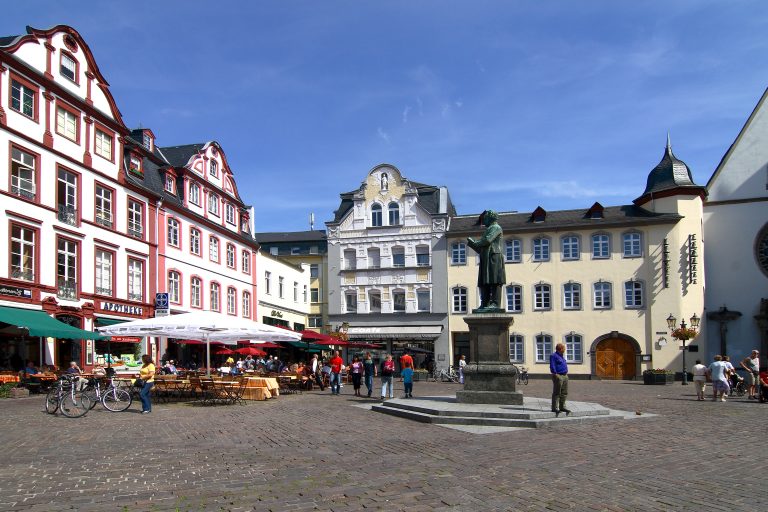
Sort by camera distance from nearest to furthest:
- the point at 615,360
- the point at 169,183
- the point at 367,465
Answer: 1. the point at 367,465
2. the point at 169,183
3. the point at 615,360

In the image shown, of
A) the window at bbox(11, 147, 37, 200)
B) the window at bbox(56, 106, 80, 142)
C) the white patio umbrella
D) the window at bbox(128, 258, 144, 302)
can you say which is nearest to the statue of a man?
the white patio umbrella

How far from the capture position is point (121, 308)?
3212 cm

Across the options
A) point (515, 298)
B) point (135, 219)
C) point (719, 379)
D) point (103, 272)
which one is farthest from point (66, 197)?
point (515, 298)

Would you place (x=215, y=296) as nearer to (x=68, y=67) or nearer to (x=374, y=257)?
(x=374, y=257)

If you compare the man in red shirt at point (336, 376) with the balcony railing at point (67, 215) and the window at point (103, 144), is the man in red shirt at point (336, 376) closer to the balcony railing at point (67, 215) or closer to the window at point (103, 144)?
the balcony railing at point (67, 215)

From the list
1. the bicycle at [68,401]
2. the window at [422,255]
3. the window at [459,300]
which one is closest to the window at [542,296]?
the window at [459,300]

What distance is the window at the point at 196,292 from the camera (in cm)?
3924

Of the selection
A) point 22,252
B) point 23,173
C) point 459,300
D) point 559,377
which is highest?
point 23,173

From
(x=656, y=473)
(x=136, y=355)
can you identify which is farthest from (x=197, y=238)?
(x=656, y=473)

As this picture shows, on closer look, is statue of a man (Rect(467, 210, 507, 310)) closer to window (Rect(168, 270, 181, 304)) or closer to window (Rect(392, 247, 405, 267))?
window (Rect(168, 270, 181, 304))

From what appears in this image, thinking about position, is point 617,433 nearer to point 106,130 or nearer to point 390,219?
point 106,130

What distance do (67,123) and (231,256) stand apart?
56.0 feet

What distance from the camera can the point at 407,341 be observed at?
4856cm

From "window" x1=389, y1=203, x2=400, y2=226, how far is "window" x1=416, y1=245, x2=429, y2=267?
8.38ft
